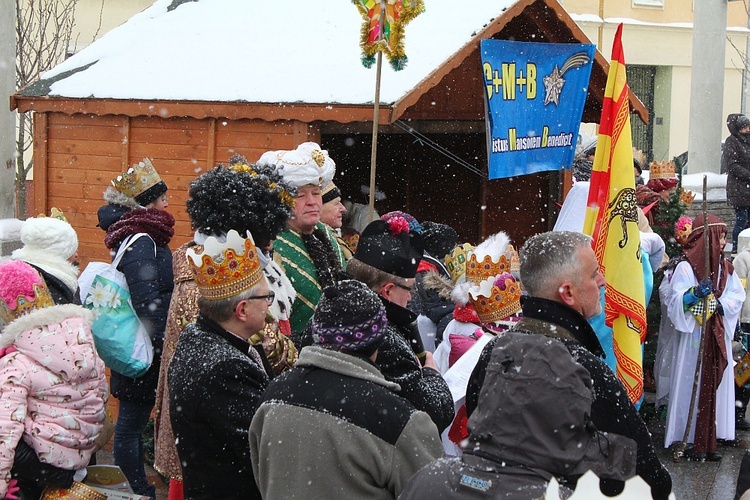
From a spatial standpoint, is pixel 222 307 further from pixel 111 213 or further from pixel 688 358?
pixel 688 358

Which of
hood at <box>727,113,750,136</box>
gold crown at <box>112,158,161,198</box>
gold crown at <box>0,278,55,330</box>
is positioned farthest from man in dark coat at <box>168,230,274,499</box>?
hood at <box>727,113,750,136</box>

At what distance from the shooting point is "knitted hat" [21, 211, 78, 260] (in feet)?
17.6

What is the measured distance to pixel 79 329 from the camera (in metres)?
4.55

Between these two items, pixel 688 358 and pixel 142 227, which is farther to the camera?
pixel 688 358

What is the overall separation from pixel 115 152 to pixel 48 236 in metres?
2.55

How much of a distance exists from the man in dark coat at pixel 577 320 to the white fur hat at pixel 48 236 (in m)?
2.71

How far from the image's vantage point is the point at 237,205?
445cm

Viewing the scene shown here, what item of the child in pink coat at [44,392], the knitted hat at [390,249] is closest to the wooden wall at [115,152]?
the child in pink coat at [44,392]

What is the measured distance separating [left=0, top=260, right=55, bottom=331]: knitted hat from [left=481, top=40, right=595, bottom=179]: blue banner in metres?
3.74

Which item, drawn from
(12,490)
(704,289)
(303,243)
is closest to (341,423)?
(12,490)

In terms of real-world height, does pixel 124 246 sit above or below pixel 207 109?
below

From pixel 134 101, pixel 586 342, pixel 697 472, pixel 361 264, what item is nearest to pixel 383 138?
pixel 134 101

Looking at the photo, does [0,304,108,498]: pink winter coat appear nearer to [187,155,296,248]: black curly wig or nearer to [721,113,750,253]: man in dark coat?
[187,155,296,248]: black curly wig

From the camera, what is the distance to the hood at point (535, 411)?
2365 mm
